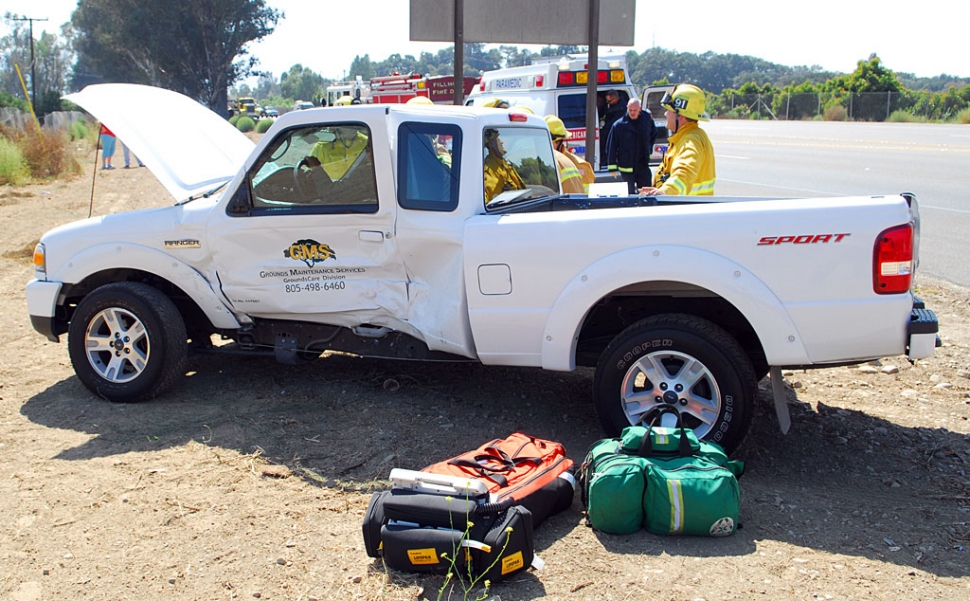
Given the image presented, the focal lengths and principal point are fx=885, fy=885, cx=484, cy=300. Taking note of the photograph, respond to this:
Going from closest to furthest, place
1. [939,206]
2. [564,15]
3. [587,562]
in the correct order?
[587,562] → [564,15] → [939,206]

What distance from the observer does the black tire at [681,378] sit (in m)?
4.65

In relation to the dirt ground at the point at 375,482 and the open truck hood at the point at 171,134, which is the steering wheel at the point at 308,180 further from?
the dirt ground at the point at 375,482

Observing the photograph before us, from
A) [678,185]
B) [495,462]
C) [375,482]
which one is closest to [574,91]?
[678,185]

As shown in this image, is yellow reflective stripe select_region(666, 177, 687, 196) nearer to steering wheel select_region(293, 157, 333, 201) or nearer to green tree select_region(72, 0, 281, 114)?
steering wheel select_region(293, 157, 333, 201)

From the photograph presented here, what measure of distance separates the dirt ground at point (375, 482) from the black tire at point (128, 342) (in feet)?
0.51

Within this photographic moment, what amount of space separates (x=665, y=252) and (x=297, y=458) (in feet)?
7.84

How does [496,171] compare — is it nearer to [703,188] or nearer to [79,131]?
[703,188]

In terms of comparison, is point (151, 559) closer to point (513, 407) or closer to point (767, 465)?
point (513, 407)

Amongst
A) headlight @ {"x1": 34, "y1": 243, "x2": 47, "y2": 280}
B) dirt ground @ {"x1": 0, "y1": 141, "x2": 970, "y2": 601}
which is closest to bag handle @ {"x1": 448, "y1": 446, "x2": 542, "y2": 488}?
dirt ground @ {"x1": 0, "y1": 141, "x2": 970, "y2": 601}

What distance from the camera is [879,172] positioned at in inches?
757

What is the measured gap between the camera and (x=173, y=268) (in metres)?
5.91

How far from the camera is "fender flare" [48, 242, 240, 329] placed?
5.91m

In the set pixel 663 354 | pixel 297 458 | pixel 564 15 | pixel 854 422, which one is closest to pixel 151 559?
pixel 297 458

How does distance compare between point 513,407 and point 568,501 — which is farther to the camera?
point 513,407
